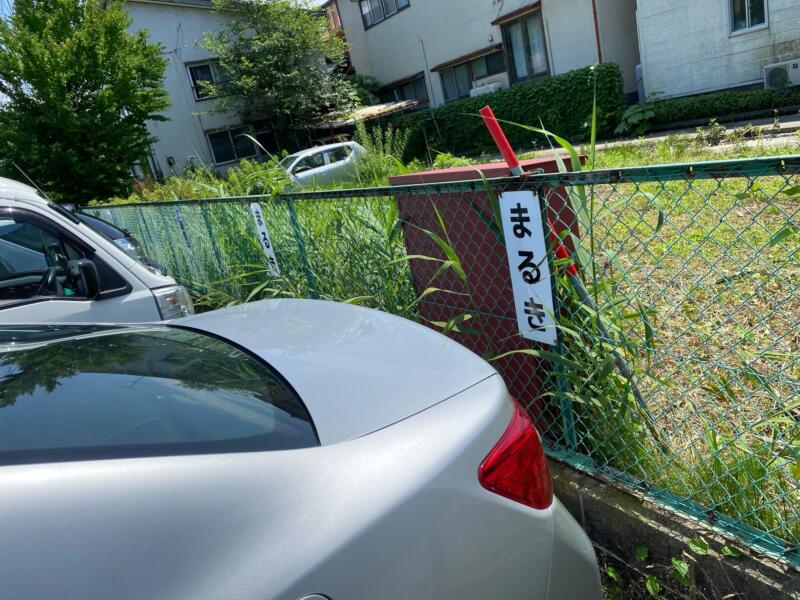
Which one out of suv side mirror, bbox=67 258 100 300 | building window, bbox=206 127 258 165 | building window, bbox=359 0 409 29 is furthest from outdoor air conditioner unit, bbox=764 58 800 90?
building window, bbox=206 127 258 165

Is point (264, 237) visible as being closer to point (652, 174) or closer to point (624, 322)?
point (624, 322)

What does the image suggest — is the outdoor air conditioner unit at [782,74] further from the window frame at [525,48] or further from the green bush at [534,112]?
the window frame at [525,48]

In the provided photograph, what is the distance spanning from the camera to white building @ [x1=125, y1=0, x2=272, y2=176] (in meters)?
21.8

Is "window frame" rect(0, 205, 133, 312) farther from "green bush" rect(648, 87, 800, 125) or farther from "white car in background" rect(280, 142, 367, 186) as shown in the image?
"green bush" rect(648, 87, 800, 125)

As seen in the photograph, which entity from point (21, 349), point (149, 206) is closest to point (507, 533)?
point (21, 349)

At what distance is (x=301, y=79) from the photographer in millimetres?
20938

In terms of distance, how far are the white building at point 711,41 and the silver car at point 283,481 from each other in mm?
13831

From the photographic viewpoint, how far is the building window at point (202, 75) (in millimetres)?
22906

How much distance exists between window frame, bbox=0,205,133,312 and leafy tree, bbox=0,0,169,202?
1462 centimetres

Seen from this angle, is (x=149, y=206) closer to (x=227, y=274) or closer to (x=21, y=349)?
(x=227, y=274)

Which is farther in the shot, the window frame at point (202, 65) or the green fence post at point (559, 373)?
the window frame at point (202, 65)

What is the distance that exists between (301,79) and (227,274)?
17439mm

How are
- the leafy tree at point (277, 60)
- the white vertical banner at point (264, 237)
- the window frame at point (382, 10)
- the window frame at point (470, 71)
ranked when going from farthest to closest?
the window frame at point (382, 10) → the leafy tree at point (277, 60) → the window frame at point (470, 71) → the white vertical banner at point (264, 237)

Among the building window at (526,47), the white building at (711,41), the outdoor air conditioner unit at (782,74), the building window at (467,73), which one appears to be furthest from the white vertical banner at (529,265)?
the building window at (467,73)
